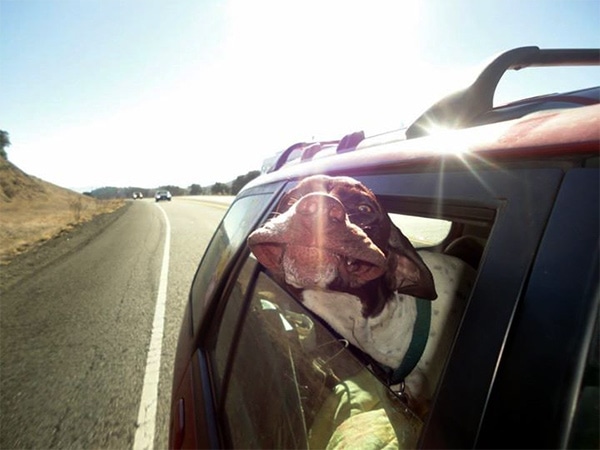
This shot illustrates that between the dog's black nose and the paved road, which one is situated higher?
the dog's black nose

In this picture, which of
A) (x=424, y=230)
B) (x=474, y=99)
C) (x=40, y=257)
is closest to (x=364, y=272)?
(x=474, y=99)

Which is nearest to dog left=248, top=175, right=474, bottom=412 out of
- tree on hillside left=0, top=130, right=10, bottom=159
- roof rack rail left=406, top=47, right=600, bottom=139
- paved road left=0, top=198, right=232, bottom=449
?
roof rack rail left=406, top=47, right=600, bottom=139

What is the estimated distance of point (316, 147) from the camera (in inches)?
84.9

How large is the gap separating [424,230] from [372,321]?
833 mm

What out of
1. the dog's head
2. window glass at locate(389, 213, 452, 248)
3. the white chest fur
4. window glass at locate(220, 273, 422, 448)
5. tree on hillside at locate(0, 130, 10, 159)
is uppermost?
tree on hillside at locate(0, 130, 10, 159)

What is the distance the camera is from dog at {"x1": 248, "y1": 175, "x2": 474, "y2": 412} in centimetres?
84

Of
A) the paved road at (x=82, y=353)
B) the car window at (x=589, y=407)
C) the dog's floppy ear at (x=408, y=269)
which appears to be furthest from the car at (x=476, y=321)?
the paved road at (x=82, y=353)

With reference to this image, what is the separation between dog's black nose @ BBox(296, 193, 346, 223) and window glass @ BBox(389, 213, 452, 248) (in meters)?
0.69

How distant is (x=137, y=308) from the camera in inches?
214

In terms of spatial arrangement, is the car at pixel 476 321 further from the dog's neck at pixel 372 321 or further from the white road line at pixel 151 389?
the white road line at pixel 151 389

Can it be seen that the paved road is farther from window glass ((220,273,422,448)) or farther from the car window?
the car window

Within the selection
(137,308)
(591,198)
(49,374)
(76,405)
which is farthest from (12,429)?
(591,198)

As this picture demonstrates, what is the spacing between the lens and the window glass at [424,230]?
1.57 meters

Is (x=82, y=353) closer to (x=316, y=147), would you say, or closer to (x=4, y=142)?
(x=316, y=147)
